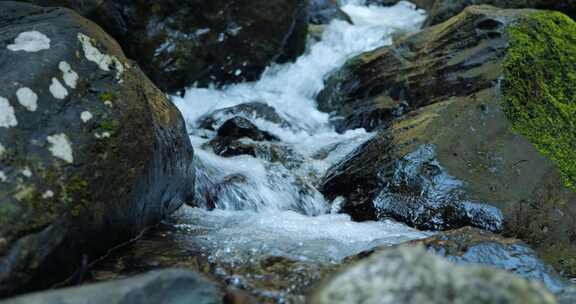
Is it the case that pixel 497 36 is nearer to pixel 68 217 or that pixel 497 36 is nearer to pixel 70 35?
pixel 70 35

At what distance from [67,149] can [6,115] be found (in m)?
0.40

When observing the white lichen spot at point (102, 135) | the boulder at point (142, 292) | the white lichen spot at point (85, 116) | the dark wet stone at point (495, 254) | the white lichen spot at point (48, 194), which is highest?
the white lichen spot at point (85, 116)

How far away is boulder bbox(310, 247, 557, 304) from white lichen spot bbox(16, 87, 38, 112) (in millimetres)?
2582

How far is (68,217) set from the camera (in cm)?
378

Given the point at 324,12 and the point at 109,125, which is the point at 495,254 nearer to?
the point at 109,125

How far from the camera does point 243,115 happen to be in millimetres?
8805

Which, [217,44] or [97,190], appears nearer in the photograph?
[97,190]

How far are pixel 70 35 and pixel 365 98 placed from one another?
17.3 feet

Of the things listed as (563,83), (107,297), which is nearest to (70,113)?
(107,297)

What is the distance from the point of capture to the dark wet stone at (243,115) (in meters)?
8.60

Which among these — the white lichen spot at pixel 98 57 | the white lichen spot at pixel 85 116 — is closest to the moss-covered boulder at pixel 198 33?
the white lichen spot at pixel 98 57

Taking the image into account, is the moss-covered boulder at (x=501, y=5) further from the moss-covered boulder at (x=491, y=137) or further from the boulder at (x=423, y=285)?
the boulder at (x=423, y=285)

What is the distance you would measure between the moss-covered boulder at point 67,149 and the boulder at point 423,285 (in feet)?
6.90

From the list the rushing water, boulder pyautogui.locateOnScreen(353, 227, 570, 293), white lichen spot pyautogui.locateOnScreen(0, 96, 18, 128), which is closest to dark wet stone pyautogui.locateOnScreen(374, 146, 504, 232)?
the rushing water
